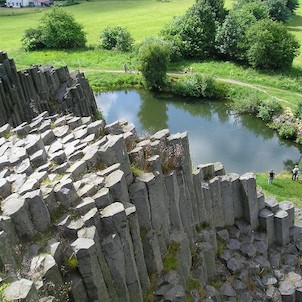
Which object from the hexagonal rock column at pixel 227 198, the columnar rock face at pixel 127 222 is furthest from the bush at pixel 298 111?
the hexagonal rock column at pixel 227 198

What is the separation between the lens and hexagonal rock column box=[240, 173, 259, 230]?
71.3 feet

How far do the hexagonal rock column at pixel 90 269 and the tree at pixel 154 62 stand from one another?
43.2 m

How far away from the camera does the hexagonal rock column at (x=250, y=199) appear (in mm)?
21719

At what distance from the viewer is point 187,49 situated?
6462 centimetres

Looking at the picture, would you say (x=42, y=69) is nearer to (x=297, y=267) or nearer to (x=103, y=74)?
(x=297, y=267)

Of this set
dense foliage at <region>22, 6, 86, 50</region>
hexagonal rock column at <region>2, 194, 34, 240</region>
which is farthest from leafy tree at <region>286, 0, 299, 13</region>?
hexagonal rock column at <region>2, 194, 34, 240</region>

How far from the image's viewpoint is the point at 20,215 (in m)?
13.5

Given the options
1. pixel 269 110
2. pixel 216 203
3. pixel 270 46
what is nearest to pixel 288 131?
pixel 269 110

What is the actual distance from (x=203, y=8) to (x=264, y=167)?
112ft

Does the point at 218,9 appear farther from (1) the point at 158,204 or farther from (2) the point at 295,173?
(1) the point at 158,204

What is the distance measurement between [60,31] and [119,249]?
61790mm

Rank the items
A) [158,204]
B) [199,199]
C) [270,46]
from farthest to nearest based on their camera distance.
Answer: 1. [270,46]
2. [199,199]
3. [158,204]

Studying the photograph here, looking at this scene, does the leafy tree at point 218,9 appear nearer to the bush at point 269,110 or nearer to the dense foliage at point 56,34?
the dense foliage at point 56,34

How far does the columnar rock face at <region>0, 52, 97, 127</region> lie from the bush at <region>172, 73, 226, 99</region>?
77.6ft
